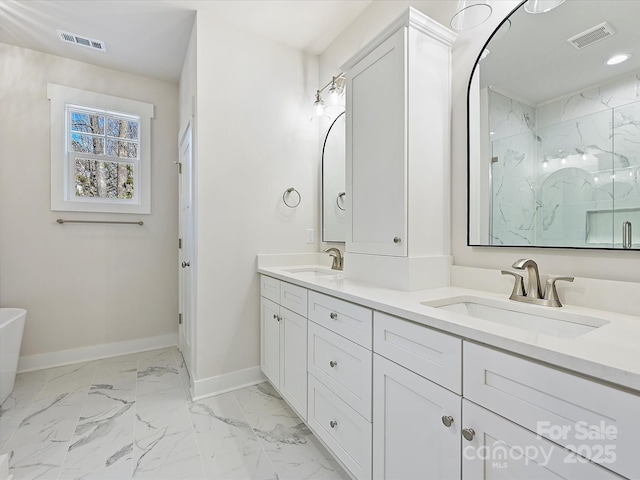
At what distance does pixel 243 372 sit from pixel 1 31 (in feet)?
10.6

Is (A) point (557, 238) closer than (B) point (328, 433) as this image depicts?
Yes

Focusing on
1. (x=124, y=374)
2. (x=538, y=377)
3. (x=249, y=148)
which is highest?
(x=249, y=148)

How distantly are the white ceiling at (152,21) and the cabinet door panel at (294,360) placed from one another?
80.8 inches

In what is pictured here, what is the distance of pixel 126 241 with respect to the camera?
10.0ft

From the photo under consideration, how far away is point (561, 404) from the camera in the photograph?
2.19 ft

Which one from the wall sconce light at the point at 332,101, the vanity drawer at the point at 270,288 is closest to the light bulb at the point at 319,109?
the wall sconce light at the point at 332,101

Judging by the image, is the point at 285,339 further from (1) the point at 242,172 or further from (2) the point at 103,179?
(2) the point at 103,179

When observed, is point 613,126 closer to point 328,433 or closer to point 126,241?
point 328,433

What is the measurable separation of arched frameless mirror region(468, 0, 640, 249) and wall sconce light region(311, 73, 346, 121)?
108 cm

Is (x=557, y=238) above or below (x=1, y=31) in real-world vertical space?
below

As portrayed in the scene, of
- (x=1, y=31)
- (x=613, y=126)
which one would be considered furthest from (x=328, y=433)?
(x=1, y=31)

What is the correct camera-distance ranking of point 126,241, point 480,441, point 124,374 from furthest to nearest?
point 126,241 < point 124,374 < point 480,441

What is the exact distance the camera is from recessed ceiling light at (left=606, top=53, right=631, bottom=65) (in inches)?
40.9

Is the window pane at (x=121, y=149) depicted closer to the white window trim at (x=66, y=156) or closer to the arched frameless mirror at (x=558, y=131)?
the white window trim at (x=66, y=156)
